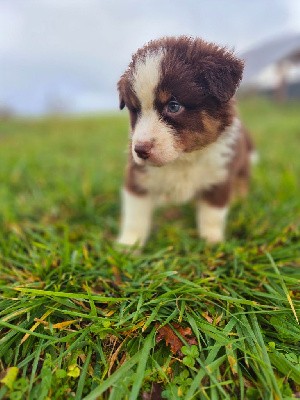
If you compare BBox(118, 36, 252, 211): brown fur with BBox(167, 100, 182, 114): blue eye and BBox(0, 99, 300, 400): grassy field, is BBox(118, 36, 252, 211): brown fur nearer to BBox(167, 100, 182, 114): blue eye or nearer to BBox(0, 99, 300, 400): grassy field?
BBox(167, 100, 182, 114): blue eye

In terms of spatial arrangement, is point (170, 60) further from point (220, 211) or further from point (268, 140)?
point (268, 140)

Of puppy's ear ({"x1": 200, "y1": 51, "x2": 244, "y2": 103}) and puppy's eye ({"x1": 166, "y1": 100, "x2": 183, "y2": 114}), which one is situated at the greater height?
puppy's ear ({"x1": 200, "y1": 51, "x2": 244, "y2": 103})

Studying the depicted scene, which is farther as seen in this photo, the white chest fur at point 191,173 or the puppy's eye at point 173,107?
the white chest fur at point 191,173

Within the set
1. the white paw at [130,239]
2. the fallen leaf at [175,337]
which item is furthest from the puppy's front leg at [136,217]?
the fallen leaf at [175,337]

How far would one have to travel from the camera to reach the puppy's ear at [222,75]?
7.20 ft

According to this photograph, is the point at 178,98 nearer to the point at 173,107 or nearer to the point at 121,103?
the point at 173,107

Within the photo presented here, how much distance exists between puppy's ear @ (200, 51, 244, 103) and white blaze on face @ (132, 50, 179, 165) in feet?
0.95

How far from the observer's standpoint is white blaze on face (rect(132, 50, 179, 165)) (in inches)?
85.0

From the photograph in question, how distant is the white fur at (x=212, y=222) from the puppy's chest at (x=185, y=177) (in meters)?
0.20

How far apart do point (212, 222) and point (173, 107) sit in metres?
1.23

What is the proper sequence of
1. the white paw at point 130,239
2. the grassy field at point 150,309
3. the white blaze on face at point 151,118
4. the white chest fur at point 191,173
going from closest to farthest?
the grassy field at point 150,309, the white blaze on face at point 151,118, the white chest fur at point 191,173, the white paw at point 130,239

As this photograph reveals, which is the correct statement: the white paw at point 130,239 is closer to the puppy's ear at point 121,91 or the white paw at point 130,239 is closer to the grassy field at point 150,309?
the grassy field at point 150,309

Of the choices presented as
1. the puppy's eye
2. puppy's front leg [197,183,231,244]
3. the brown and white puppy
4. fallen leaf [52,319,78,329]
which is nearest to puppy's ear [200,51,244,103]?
the brown and white puppy

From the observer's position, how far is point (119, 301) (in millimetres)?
2137
